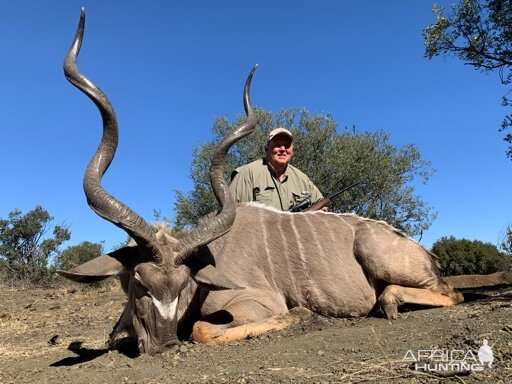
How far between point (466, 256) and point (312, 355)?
1424cm

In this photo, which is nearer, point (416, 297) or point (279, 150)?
point (416, 297)

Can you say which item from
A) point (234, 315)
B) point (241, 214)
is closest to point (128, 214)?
point (234, 315)

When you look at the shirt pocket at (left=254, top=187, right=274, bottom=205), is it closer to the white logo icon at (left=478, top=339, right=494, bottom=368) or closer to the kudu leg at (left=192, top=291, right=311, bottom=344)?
the kudu leg at (left=192, top=291, right=311, bottom=344)

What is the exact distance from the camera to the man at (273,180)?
5254 mm

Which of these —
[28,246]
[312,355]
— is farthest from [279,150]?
[28,246]

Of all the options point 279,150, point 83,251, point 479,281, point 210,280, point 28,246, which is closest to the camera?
point 210,280

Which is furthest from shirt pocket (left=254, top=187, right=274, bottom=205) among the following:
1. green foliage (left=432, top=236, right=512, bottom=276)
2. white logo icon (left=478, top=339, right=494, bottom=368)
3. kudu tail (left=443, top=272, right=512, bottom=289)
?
green foliage (left=432, top=236, right=512, bottom=276)

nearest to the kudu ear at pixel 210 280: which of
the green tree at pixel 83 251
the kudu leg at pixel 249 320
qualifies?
the kudu leg at pixel 249 320

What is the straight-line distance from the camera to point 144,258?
318 cm

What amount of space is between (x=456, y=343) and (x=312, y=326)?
1307mm

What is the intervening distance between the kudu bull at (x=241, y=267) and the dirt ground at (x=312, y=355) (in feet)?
0.62

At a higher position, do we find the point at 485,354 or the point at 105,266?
the point at 105,266

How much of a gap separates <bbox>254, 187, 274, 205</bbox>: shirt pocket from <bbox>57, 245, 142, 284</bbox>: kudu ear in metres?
2.16

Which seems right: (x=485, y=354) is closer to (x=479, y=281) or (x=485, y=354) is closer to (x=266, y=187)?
(x=266, y=187)
